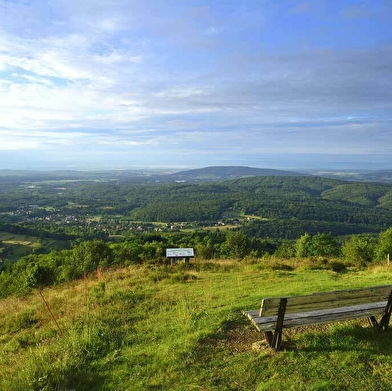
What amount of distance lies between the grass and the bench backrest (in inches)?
25.3

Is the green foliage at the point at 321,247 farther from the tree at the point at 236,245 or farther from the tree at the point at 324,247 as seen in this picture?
the tree at the point at 236,245

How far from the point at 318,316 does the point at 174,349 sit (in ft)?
7.81

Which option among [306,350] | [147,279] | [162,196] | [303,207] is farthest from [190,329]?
[162,196]

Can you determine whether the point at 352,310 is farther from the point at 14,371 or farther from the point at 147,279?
the point at 147,279

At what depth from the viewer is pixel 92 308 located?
23.6 feet

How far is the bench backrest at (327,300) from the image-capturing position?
169 inches

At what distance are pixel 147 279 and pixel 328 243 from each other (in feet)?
92.2

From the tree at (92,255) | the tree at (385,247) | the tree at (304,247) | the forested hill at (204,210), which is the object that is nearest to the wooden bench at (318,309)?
the tree at (92,255)

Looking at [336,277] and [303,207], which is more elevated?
[336,277]

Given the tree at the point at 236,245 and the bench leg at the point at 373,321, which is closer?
the bench leg at the point at 373,321

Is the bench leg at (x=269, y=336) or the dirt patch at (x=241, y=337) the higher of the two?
the bench leg at (x=269, y=336)

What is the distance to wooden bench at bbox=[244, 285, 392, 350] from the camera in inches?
170

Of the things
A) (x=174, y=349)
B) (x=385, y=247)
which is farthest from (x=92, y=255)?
(x=385, y=247)

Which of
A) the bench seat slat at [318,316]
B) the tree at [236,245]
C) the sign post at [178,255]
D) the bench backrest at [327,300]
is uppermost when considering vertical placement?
the bench backrest at [327,300]
